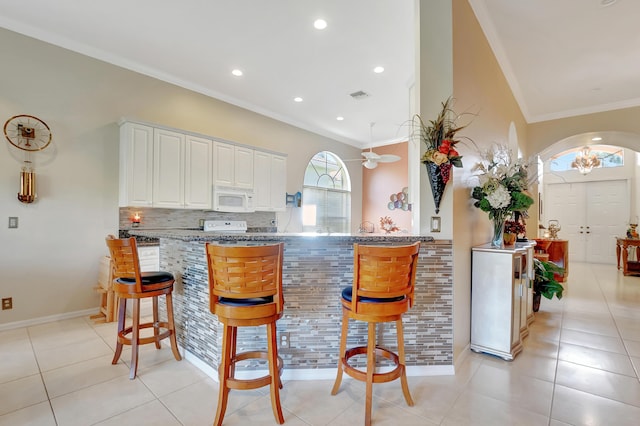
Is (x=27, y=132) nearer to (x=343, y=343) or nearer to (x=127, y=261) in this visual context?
(x=127, y=261)

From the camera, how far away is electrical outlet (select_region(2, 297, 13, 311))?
123 inches

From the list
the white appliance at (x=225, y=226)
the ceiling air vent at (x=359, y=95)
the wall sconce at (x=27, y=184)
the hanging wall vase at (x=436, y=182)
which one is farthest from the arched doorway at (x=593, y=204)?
the wall sconce at (x=27, y=184)

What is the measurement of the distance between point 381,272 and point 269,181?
4.01 meters

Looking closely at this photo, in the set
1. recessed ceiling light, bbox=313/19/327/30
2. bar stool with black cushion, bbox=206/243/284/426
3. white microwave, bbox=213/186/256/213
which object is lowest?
bar stool with black cushion, bbox=206/243/284/426

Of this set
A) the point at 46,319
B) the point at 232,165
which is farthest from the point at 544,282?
the point at 46,319

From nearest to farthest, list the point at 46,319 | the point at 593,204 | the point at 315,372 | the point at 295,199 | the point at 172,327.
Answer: the point at 315,372
the point at 172,327
the point at 46,319
the point at 295,199
the point at 593,204

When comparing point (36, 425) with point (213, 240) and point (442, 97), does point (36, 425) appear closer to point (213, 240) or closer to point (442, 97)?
point (213, 240)

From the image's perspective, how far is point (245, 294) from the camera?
1681 mm

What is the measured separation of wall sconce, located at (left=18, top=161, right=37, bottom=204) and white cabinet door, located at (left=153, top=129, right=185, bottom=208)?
1.17 meters

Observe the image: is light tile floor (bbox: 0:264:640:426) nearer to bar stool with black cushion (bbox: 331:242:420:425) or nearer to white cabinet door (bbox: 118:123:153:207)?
bar stool with black cushion (bbox: 331:242:420:425)

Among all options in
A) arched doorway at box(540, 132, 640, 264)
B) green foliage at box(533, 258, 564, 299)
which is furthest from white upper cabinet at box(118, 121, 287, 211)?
arched doorway at box(540, 132, 640, 264)

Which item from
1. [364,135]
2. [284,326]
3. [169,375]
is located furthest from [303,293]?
[364,135]

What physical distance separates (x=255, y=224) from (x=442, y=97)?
399cm

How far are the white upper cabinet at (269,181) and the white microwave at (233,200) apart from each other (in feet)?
0.54
